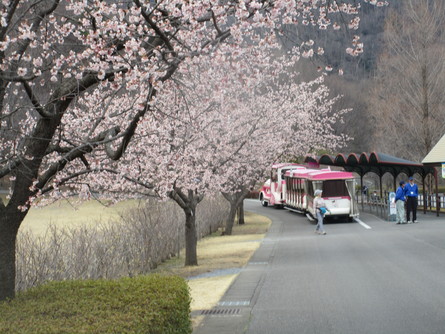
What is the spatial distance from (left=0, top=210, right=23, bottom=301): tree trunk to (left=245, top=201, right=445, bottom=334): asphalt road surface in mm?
3400

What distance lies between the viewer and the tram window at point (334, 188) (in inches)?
1278

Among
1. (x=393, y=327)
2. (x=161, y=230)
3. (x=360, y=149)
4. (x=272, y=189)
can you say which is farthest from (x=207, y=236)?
(x=360, y=149)

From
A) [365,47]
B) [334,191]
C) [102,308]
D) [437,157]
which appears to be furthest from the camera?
[365,47]

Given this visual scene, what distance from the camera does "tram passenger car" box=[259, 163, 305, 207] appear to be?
1745 inches

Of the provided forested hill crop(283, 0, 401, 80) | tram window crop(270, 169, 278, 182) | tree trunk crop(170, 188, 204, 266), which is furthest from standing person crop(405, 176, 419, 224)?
forested hill crop(283, 0, 401, 80)

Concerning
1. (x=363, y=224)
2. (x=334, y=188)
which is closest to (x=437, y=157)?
(x=334, y=188)

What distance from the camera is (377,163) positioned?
3453 cm

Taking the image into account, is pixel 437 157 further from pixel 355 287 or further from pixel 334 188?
pixel 355 287

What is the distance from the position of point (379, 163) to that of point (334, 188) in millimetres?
3315

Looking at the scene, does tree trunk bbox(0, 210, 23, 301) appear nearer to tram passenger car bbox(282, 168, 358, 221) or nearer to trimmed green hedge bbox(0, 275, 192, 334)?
trimmed green hedge bbox(0, 275, 192, 334)

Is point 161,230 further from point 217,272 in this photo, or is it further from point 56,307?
point 56,307

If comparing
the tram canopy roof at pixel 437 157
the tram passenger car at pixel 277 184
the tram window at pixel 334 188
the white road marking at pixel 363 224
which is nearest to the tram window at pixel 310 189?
the tram window at pixel 334 188

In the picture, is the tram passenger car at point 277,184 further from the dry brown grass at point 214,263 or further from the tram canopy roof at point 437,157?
the tram canopy roof at point 437,157

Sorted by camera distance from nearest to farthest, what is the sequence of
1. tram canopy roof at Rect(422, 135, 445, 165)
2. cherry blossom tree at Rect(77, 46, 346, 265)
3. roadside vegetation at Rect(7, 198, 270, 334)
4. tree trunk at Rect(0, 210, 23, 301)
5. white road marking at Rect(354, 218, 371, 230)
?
roadside vegetation at Rect(7, 198, 270, 334)
tree trunk at Rect(0, 210, 23, 301)
cherry blossom tree at Rect(77, 46, 346, 265)
white road marking at Rect(354, 218, 371, 230)
tram canopy roof at Rect(422, 135, 445, 165)
